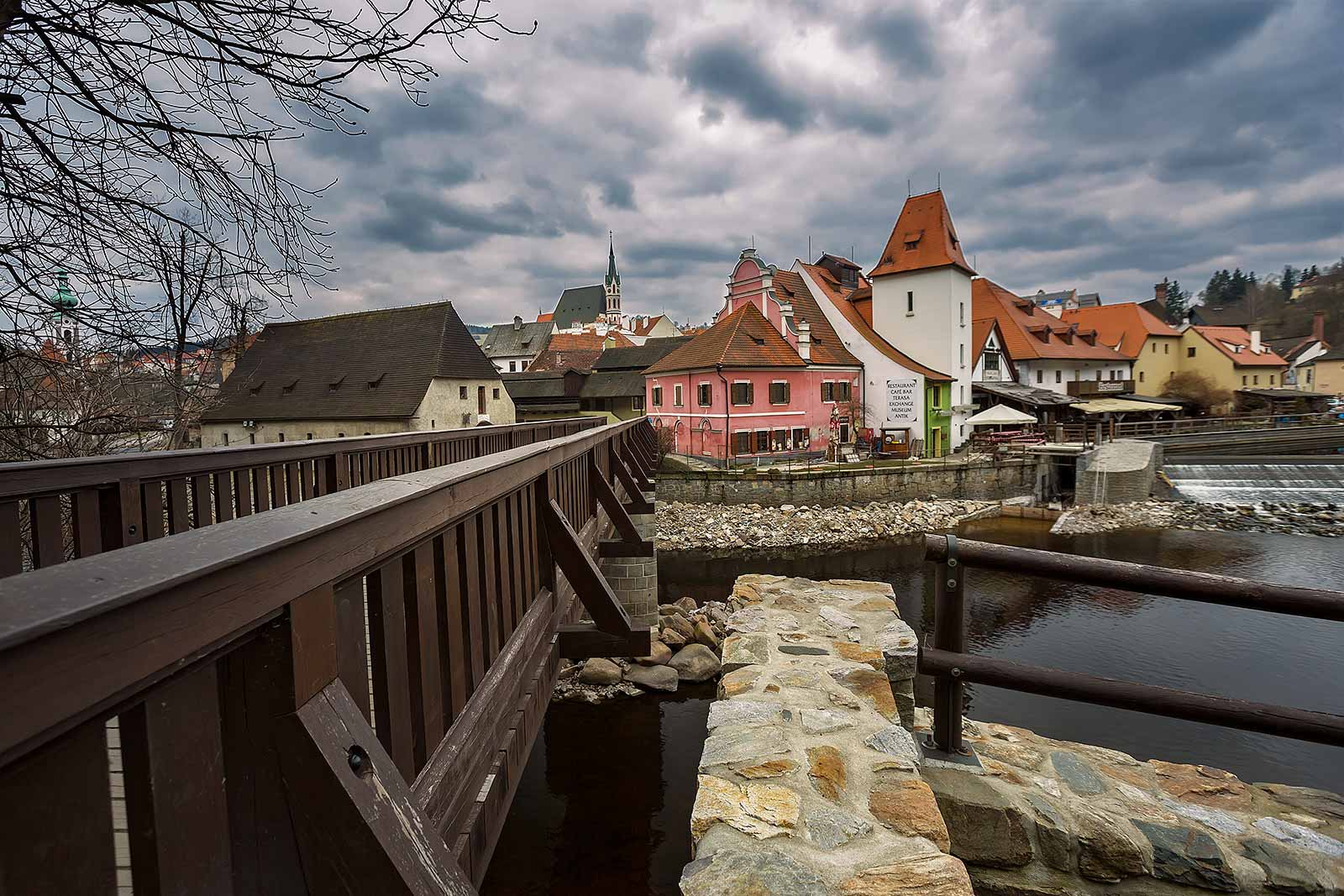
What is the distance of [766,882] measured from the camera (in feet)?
8.63

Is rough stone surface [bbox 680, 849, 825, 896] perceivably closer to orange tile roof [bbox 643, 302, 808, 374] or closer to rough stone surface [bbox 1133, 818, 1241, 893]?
rough stone surface [bbox 1133, 818, 1241, 893]

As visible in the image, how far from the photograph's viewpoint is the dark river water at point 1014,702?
7211mm

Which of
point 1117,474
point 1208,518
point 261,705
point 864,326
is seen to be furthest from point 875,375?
point 261,705

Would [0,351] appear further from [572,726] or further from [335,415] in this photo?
[335,415]

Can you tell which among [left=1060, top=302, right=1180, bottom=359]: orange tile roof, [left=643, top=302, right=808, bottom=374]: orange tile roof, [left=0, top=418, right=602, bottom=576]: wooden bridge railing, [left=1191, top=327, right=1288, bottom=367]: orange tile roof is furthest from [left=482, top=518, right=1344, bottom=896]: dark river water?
[left=1191, top=327, right=1288, bottom=367]: orange tile roof

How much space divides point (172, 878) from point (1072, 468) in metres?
38.0

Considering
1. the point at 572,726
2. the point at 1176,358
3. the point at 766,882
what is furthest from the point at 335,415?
the point at 1176,358

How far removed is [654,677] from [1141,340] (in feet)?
180

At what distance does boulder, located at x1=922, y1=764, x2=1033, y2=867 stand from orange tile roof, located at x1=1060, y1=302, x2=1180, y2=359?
57.4 m

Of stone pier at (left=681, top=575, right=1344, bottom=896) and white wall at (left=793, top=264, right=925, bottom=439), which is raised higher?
white wall at (left=793, top=264, right=925, bottom=439)

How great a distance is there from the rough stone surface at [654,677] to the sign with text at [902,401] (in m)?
28.5

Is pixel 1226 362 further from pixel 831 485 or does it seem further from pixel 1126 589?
pixel 1126 589

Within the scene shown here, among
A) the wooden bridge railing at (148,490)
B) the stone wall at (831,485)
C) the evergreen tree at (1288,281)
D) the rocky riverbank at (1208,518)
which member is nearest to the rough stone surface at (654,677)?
the wooden bridge railing at (148,490)

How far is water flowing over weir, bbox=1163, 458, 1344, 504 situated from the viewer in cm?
2803
